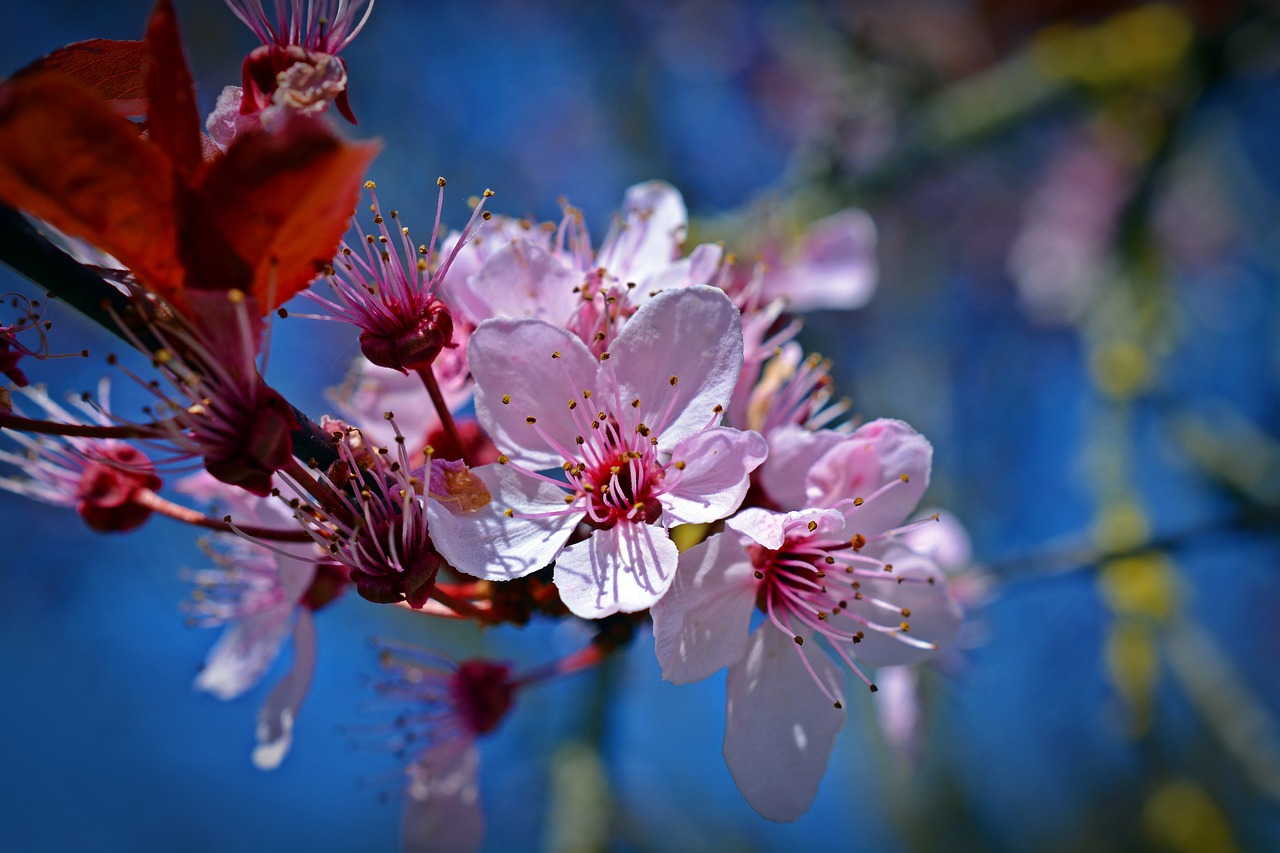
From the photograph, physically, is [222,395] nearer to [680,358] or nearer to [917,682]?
[680,358]

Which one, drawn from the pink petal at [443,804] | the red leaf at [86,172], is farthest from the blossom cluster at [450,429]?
the pink petal at [443,804]

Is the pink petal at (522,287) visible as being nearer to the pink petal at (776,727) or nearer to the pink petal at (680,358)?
the pink petal at (680,358)

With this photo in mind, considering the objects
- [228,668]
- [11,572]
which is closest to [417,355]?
[228,668]

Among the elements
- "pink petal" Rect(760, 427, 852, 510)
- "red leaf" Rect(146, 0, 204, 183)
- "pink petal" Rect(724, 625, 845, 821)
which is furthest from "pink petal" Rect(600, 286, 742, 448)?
"red leaf" Rect(146, 0, 204, 183)

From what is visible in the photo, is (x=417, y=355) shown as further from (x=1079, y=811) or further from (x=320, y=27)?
(x=1079, y=811)

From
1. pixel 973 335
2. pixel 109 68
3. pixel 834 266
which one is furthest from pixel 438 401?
pixel 973 335

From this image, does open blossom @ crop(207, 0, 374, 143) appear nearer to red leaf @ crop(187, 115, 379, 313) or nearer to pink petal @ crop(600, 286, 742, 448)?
red leaf @ crop(187, 115, 379, 313)
